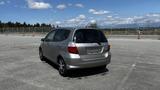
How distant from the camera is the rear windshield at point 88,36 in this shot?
7.42 m

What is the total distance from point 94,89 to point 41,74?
251 centimetres

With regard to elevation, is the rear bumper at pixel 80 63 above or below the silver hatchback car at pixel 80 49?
below

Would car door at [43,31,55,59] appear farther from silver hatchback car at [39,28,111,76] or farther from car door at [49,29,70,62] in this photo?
silver hatchback car at [39,28,111,76]

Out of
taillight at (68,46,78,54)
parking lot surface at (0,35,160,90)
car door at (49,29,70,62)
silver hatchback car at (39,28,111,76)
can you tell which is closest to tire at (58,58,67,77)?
silver hatchback car at (39,28,111,76)

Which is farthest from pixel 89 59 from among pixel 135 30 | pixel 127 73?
pixel 135 30

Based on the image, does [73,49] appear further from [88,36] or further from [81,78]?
[81,78]

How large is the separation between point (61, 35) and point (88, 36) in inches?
45.5

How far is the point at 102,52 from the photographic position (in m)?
7.72

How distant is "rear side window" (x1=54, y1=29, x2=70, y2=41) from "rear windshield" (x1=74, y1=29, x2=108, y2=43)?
1.46ft

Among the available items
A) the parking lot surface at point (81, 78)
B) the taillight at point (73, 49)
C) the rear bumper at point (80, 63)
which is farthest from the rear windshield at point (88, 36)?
the parking lot surface at point (81, 78)

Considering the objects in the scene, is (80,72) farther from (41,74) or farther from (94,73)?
(41,74)

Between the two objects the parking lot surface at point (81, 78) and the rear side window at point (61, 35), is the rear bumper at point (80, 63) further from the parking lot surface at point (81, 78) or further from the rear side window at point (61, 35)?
the rear side window at point (61, 35)

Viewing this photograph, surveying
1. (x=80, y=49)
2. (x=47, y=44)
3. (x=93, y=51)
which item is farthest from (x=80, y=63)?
(x=47, y=44)

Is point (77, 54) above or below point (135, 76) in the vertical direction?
above
